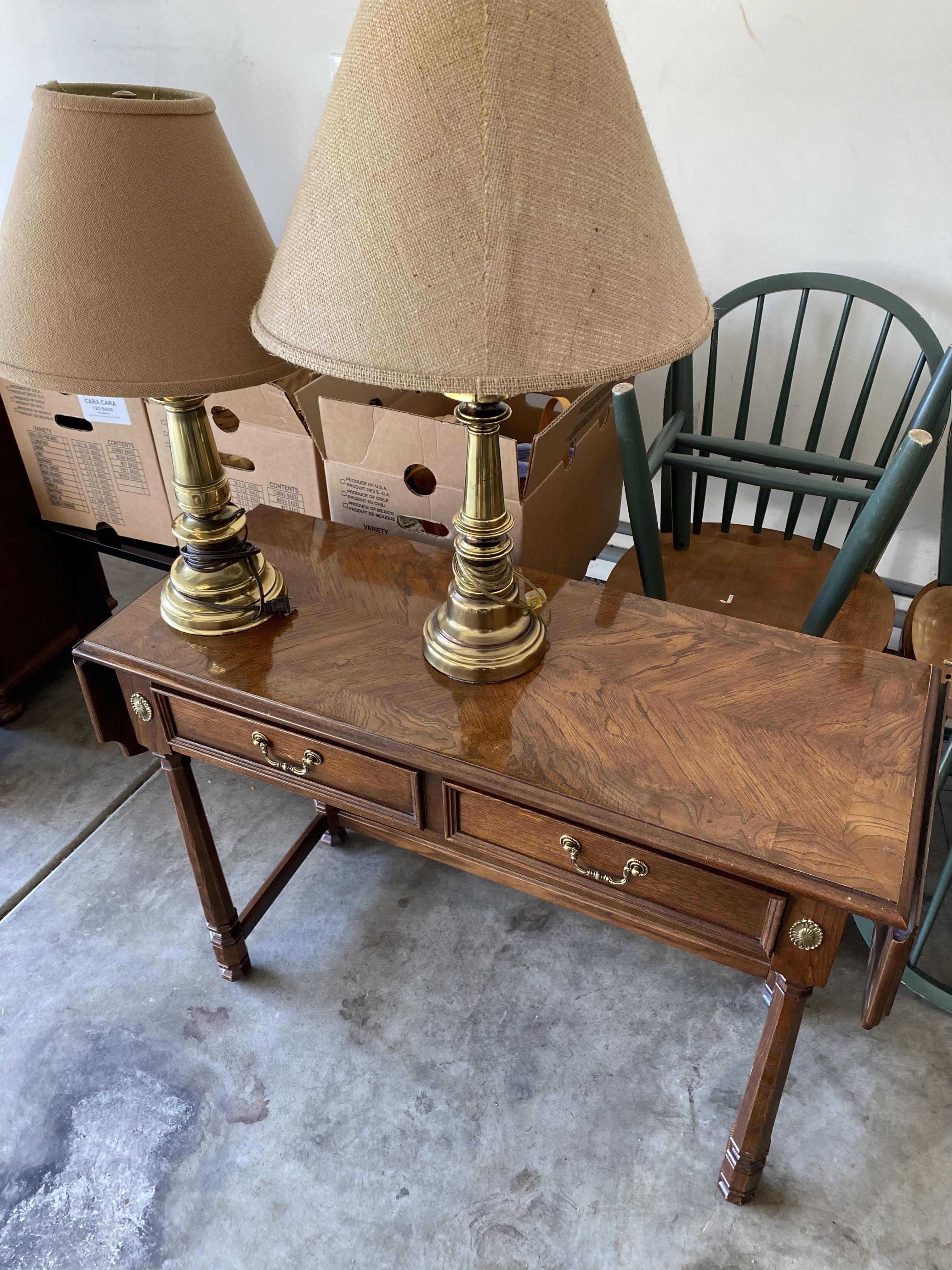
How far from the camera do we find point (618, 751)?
3.31ft

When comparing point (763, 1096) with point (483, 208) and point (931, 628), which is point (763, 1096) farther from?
point (483, 208)

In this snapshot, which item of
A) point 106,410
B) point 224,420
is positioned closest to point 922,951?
point 224,420

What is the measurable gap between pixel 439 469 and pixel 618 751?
0.57 m

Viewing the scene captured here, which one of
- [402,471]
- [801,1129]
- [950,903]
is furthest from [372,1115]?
[950,903]

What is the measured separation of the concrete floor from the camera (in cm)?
129

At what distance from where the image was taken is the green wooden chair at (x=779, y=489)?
1345mm

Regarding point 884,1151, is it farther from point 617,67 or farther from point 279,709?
point 617,67

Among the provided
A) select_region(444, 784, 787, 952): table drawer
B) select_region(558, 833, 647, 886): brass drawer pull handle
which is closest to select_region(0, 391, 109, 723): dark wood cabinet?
select_region(444, 784, 787, 952): table drawer

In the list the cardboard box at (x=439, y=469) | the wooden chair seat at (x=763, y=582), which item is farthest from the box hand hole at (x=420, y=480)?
the wooden chair seat at (x=763, y=582)

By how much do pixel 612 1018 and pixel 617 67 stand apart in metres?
1.45

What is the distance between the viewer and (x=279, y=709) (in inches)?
42.9

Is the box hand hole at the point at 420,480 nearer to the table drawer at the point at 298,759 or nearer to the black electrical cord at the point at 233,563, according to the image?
the black electrical cord at the point at 233,563

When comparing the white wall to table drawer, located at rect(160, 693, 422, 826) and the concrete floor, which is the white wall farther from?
table drawer, located at rect(160, 693, 422, 826)

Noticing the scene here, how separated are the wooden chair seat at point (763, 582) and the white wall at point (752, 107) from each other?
1.18ft
